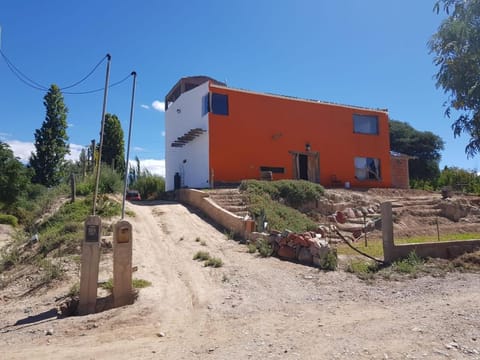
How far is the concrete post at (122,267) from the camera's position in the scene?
656cm

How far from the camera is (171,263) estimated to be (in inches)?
357

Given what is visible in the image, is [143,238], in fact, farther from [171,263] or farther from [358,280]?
[358,280]

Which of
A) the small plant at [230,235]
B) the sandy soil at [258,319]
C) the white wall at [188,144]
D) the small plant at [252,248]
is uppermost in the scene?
the white wall at [188,144]

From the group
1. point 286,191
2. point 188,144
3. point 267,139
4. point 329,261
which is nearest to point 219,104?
point 267,139

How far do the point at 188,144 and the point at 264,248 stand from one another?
1407cm

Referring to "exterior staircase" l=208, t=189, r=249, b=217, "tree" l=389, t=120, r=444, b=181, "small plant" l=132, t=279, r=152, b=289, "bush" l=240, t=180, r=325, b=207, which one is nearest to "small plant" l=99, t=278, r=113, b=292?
"small plant" l=132, t=279, r=152, b=289

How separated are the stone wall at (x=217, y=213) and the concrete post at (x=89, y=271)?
17.5 feet

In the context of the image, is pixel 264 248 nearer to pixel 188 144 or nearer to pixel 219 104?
pixel 219 104

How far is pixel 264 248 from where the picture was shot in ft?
31.6

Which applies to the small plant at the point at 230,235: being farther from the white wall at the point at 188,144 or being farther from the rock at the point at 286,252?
the white wall at the point at 188,144

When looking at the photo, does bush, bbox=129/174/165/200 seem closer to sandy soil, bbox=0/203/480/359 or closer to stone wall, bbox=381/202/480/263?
sandy soil, bbox=0/203/480/359

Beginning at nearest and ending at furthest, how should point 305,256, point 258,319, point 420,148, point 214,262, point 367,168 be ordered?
point 258,319
point 214,262
point 305,256
point 367,168
point 420,148

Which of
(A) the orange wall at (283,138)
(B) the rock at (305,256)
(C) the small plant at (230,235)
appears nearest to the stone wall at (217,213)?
(C) the small plant at (230,235)

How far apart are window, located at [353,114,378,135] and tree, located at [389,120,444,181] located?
62.4ft
